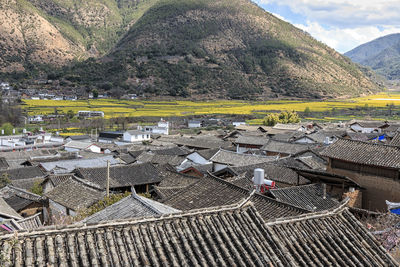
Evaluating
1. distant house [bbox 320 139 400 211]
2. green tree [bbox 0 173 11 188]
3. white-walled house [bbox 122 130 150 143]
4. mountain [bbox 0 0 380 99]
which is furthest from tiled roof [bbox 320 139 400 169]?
mountain [bbox 0 0 380 99]

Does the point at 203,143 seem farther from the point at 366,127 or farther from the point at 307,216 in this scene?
the point at 307,216

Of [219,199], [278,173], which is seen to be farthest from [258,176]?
[278,173]

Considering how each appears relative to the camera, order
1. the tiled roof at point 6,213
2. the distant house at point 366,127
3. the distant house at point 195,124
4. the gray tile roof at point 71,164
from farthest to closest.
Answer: the distant house at point 195,124, the distant house at point 366,127, the gray tile roof at point 71,164, the tiled roof at point 6,213

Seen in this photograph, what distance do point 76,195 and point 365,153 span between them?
1481 cm

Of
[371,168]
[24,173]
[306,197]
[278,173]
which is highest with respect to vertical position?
[371,168]

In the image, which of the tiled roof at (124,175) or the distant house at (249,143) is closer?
the tiled roof at (124,175)

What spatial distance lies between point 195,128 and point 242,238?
6512 centimetres

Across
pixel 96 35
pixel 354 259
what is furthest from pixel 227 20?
pixel 354 259

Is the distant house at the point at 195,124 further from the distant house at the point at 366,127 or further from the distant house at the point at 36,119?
the distant house at the point at 36,119

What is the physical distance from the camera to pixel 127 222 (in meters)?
5.58

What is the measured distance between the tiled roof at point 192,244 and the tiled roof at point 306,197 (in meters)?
7.35

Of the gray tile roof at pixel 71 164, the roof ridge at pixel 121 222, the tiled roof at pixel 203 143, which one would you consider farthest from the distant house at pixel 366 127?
the roof ridge at pixel 121 222

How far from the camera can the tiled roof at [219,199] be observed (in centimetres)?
1205

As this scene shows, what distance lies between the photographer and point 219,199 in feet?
42.3
